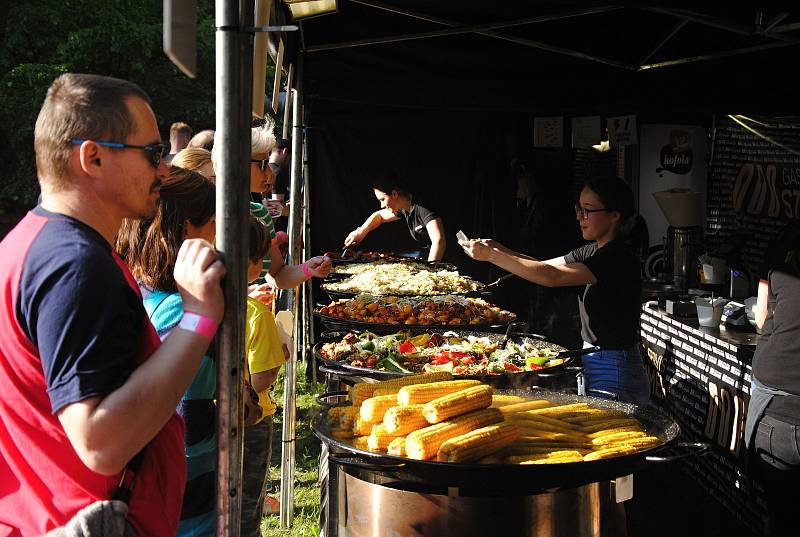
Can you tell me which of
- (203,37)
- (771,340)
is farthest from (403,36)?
(203,37)

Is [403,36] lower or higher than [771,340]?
higher

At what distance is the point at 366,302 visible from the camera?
18.8ft

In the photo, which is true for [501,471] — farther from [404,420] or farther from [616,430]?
[616,430]

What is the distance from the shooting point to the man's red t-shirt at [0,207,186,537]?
1.59 metres

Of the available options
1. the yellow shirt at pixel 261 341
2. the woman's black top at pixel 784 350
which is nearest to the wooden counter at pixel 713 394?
the woman's black top at pixel 784 350

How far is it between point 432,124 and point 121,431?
8.84 meters

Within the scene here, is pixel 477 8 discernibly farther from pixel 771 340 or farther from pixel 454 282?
pixel 771 340

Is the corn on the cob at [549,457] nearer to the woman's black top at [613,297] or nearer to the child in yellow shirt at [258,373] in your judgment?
the child in yellow shirt at [258,373]

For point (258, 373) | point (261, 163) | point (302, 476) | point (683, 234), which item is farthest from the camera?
point (683, 234)

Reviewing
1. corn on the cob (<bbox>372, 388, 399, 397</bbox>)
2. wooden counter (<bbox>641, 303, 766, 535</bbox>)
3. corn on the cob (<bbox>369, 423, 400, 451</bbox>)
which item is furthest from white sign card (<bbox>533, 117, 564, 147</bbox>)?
corn on the cob (<bbox>369, 423, 400, 451</bbox>)

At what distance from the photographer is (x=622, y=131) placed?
941cm

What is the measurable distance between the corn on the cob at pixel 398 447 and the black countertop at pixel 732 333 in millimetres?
3093

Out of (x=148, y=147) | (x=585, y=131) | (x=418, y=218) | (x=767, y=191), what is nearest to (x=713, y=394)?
(x=767, y=191)

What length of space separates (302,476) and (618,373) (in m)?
2.63
